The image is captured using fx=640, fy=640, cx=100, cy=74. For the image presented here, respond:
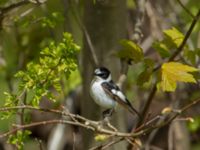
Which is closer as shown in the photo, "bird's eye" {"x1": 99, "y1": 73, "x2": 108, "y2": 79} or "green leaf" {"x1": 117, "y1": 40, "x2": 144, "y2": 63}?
"green leaf" {"x1": 117, "y1": 40, "x2": 144, "y2": 63}

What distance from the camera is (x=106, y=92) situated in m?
2.23

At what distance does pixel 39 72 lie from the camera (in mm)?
1888

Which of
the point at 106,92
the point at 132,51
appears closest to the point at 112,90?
the point at 106,92

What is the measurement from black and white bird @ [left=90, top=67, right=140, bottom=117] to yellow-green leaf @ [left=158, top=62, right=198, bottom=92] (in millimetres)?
323

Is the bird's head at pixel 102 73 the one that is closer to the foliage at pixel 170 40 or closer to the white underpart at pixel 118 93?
the white underpart at pixel 118 93

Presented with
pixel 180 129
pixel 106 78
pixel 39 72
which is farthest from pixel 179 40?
pixel 180 129

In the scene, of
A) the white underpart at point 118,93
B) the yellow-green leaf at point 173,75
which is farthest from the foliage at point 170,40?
the white underpart at point 118,93

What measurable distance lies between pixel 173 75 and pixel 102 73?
0.39 m

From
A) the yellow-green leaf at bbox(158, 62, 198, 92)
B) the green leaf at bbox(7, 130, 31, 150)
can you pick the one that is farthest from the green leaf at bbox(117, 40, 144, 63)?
the green leaf at bbox(7, 130, 31, 150)

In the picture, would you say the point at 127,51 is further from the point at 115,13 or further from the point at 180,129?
the point at 180,129

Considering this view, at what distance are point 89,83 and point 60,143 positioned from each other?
1.23 metres

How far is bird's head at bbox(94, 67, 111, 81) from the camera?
2229 mm

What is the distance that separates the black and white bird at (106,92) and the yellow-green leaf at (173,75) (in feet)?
1.06

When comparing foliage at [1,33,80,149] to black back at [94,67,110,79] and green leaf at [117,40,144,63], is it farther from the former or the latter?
black back at [94,67,110,79]
